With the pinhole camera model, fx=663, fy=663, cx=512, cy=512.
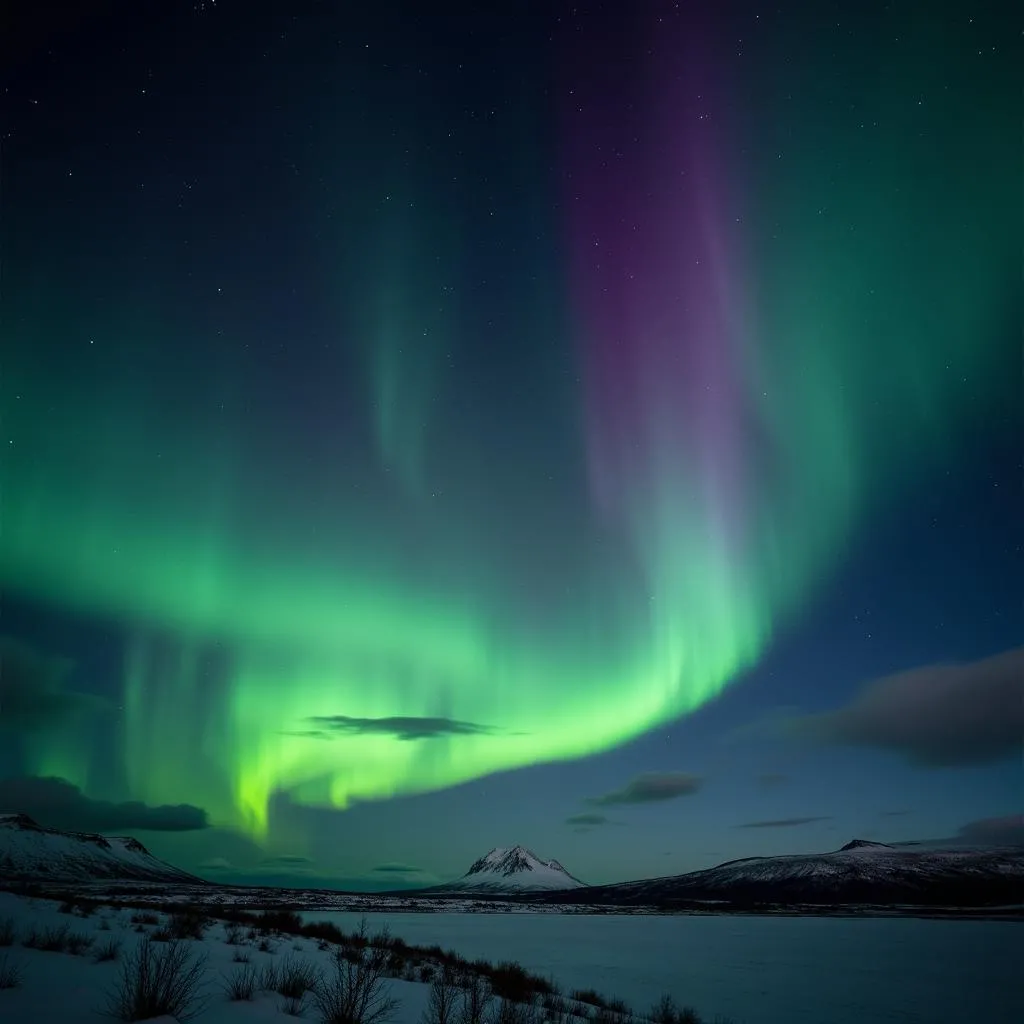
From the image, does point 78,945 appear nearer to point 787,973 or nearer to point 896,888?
point 787,973

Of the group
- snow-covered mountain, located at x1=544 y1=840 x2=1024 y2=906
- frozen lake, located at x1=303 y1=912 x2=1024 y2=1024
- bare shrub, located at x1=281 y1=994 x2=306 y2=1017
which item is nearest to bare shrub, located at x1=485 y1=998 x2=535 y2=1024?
bare shrub, located at x1=281 y1=994 x2=306 y2=1017

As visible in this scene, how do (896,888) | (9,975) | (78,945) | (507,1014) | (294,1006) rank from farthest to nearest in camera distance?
(896,888) < (78,945) < (507,1014) < (294,1006) < (9,975)

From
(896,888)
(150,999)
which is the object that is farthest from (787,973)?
(896,888)

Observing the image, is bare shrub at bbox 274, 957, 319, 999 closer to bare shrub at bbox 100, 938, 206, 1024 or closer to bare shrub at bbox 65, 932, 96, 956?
bare shrub at bbox 100, 938, 206, 1024

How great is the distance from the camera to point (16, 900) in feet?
78.1

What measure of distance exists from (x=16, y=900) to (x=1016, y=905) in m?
189

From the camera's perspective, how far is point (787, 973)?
2828 centimetres

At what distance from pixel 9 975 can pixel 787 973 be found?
30.0 m

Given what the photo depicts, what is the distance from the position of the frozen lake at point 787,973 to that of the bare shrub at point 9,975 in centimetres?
1588

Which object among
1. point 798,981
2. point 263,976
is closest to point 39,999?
point 263,976

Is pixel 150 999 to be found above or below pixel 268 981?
above

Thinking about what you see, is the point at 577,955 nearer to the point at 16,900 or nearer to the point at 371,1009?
the point at 16,900

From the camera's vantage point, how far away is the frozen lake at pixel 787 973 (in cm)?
2033

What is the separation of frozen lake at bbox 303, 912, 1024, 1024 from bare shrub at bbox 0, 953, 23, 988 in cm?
1588
